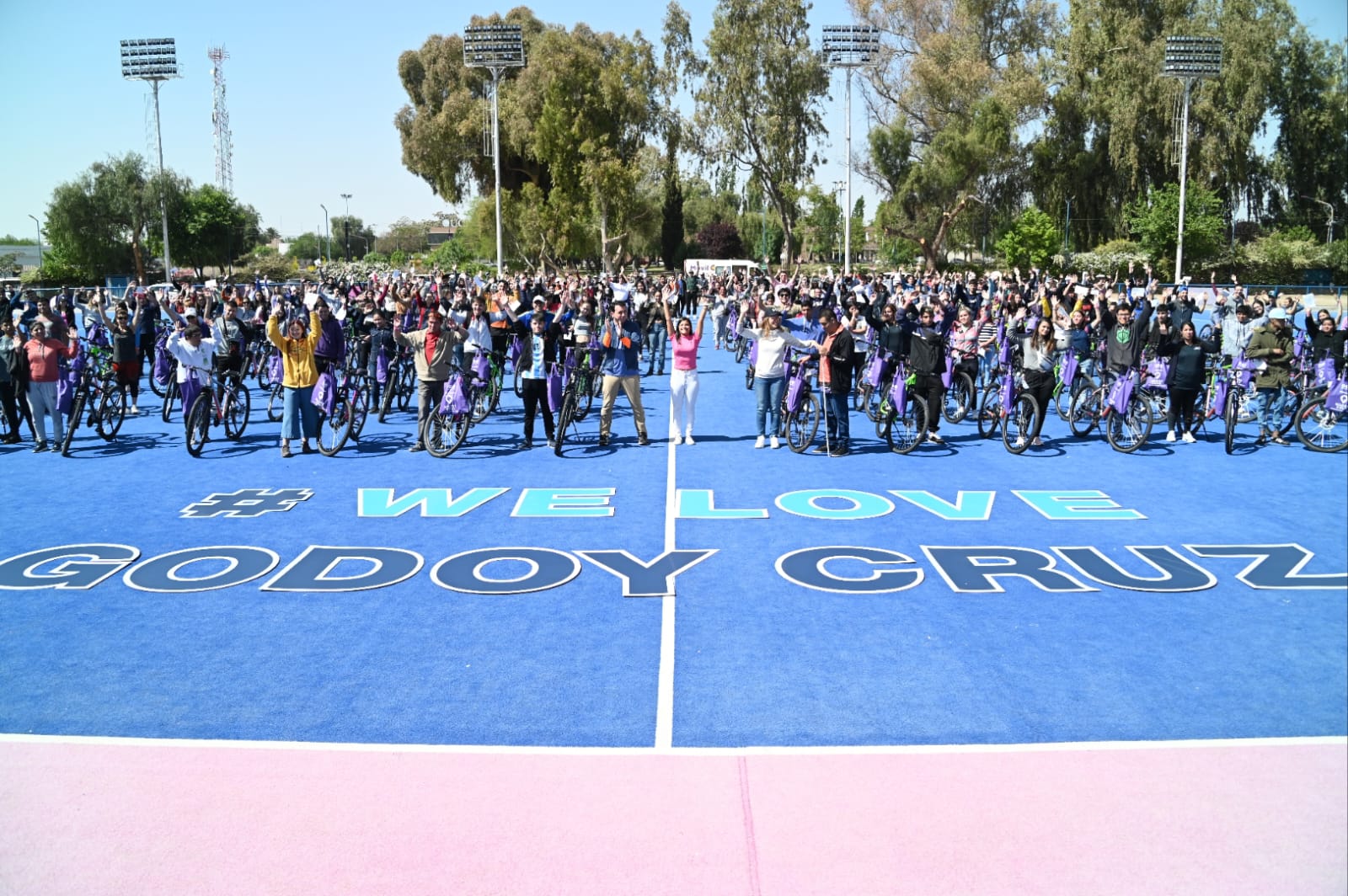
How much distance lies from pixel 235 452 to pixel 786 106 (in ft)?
156

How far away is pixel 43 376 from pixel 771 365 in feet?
28.6

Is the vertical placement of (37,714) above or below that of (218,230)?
below

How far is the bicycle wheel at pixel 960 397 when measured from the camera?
581 inches

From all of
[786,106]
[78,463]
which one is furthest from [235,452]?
[786,106]

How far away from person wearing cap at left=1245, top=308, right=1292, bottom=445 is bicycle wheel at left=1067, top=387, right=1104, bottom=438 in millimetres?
1728

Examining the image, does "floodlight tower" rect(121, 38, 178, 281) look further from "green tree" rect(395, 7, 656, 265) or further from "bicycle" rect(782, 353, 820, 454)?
"bicycle" rect(782, 353, 820, 454)

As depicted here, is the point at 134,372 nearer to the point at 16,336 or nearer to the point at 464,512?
the point at 16,336

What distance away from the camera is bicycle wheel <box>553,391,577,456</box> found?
13.0 m

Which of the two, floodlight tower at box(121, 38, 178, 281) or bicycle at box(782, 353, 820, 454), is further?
floodlight tower at box(121, 38, 178, 281)

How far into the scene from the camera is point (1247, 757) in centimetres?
479

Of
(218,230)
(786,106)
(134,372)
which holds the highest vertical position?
(786,106)

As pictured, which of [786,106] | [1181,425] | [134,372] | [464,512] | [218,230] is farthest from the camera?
[218,230]

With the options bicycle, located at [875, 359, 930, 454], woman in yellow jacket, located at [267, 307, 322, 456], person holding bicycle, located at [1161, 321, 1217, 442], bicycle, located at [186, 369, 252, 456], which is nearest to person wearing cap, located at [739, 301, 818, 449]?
bicycle, located at [875, 359, 930, 454]

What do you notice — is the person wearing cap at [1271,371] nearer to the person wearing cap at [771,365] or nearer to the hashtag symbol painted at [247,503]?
the person wearing cap at [771,365]
